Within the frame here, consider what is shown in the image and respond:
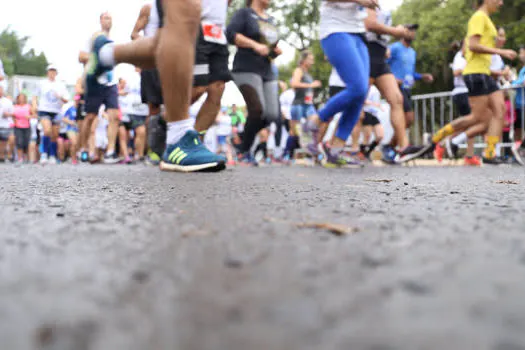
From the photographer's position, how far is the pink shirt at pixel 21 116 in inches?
526

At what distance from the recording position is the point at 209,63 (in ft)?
14.9

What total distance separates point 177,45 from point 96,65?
930 mm

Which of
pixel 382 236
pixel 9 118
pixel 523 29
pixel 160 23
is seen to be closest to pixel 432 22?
pixel 523 29

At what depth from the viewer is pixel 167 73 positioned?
3.04 m

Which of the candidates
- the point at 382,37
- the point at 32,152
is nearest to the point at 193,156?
the point at 382,37

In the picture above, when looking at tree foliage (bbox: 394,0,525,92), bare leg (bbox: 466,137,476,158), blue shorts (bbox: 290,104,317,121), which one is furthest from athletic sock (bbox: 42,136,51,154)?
tree foliage (bbox: 394,0,525,92)

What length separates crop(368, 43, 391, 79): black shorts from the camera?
614cm

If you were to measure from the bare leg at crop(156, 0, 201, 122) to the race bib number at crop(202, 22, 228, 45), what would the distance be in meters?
1.29

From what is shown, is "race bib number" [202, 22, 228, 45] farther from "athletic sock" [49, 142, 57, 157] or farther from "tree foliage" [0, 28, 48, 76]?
"tree foliage" [0, 28, 48, 76]

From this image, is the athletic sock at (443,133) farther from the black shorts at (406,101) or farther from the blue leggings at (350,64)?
the blue leggings at (350,64)

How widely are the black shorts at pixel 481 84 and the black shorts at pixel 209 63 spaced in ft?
10.3

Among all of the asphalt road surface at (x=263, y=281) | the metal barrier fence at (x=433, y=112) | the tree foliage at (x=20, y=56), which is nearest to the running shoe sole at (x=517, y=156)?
the metal barrier fence at (x=433, y=112)

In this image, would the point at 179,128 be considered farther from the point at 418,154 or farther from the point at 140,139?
the point at 140,139

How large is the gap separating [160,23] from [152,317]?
2.79m
